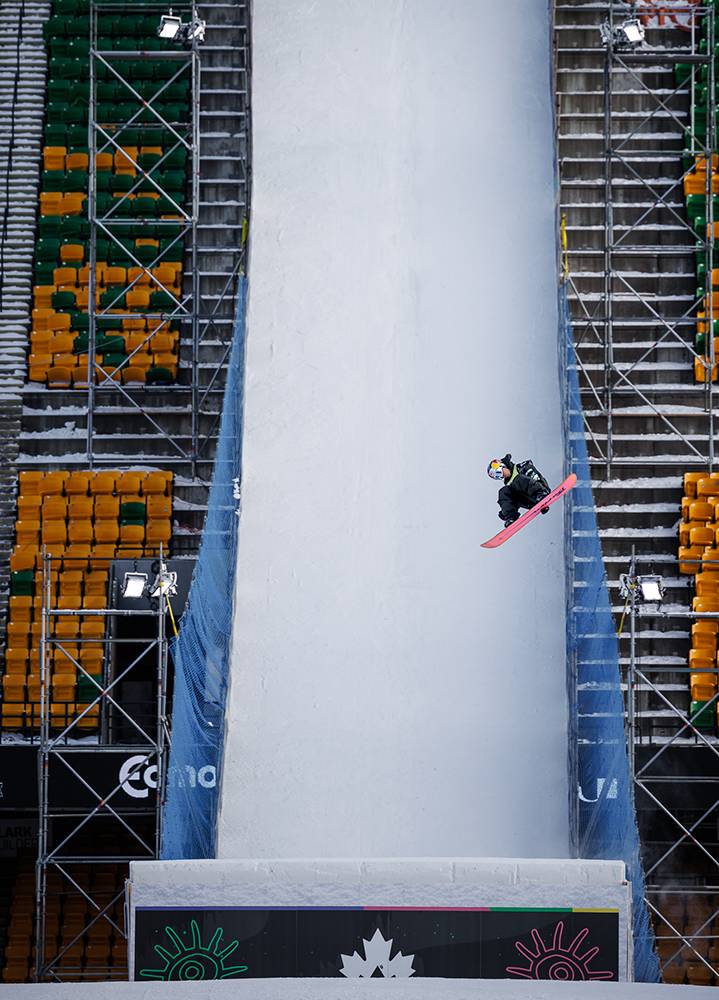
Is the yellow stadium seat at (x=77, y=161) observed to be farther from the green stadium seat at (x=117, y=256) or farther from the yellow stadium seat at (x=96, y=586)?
the yellow stadium seat at (x=96, y=586)

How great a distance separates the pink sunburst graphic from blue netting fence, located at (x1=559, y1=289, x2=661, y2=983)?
1.65m

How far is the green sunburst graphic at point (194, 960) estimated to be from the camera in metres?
7.28

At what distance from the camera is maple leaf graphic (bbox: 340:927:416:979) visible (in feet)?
24.0

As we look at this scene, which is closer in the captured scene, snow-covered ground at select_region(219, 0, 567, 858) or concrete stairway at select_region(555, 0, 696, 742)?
snow-covered ground at select_region(219, 0, 567, 858)

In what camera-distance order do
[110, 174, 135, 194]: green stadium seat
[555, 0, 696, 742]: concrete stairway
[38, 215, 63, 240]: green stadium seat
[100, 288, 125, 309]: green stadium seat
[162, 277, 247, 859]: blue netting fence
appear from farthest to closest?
[38, 215, 63, 240]: green stadium seat, [110, 174, 135, 194]: green stadium seat, [100, 288, 125, 309]: green stadium seat, [555, 0, 696, 742]: concrete stairway, [162, 277, 247, 859]: blue netting fence

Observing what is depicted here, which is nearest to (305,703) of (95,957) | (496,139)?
(95,957)

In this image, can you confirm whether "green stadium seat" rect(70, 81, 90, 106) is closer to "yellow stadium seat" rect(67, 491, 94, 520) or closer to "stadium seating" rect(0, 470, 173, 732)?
"stadium seating" rect(0, 470, 173, 732)

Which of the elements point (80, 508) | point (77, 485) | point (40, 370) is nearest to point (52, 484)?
point (77, 485)

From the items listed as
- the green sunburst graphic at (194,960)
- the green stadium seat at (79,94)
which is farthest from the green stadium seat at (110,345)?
the green sunburst graphic at (194,960)

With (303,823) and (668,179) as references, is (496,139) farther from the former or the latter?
(303,823)

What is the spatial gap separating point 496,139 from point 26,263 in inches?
286

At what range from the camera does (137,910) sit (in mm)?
7414

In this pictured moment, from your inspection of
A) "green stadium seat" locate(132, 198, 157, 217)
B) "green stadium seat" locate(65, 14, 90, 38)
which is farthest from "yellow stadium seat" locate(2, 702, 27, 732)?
"green stadium seat" locate(65, 14, 90, 38)

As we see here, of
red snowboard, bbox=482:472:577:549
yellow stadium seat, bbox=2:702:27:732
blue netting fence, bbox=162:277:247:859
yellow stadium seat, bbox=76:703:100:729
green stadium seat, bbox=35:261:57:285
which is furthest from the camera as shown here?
green stadium seat, bbox=35:261:57:285
